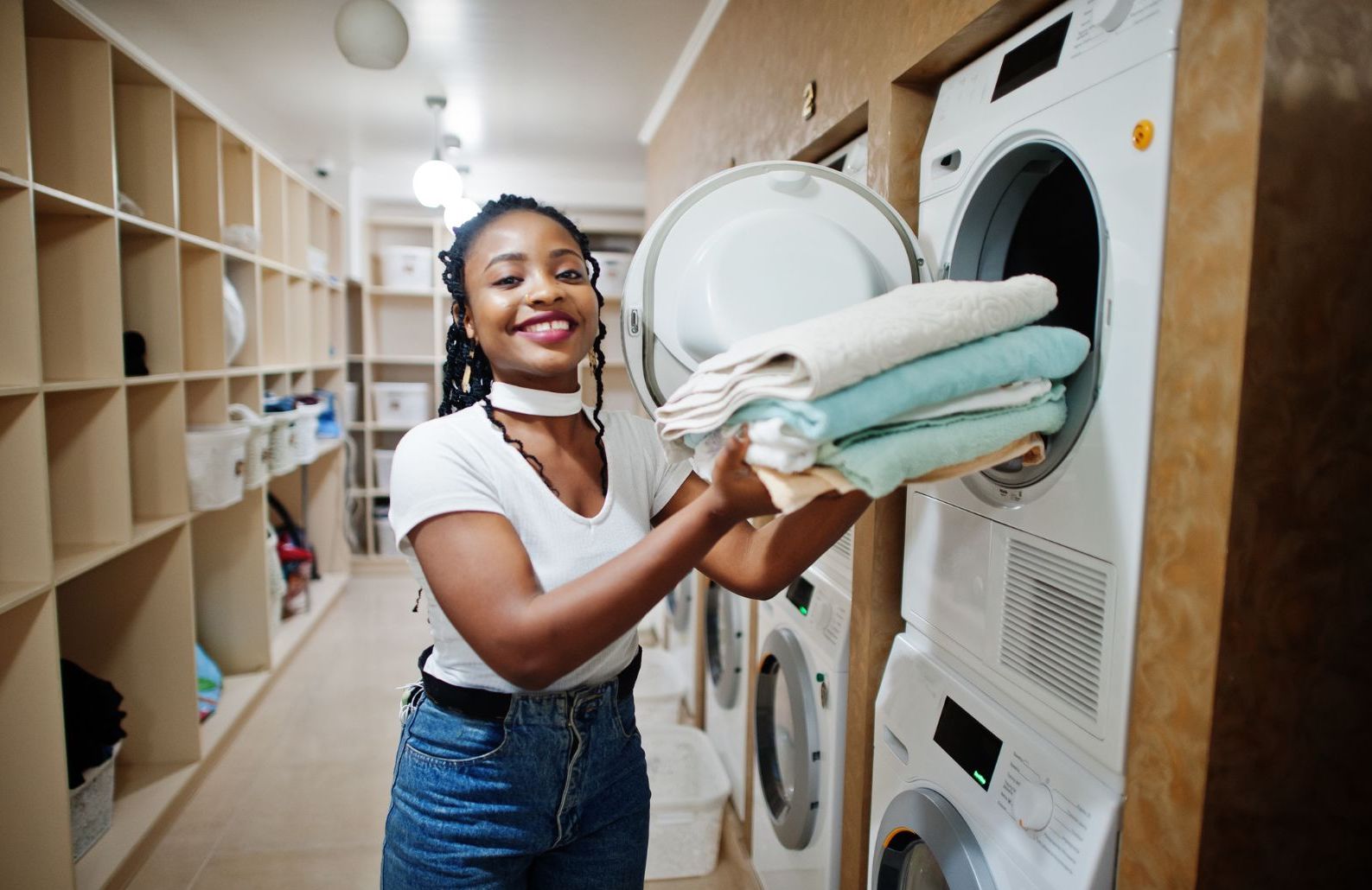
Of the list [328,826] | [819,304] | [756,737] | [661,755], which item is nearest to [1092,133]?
[819,304]

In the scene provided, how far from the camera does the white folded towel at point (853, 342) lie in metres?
0.73

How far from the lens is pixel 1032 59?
107 centimetres

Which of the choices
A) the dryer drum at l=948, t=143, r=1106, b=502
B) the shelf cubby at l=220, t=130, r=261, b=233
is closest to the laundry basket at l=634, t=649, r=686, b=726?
the dryer drum at l=948, t=143, r=1106, b=502

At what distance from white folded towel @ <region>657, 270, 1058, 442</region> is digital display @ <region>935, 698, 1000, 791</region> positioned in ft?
1.99

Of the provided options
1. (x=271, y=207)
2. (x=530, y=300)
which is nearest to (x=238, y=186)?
(x=271, y=207)

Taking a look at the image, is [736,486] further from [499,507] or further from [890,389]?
[499,507]

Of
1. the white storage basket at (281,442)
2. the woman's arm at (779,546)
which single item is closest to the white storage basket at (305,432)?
the white storage basket at (281,442)

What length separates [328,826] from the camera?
245 cm

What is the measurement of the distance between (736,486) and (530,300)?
0.43 m

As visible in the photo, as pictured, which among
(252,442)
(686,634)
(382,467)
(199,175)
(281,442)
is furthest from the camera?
(382,467)

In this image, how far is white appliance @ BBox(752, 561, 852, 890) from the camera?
5.30ft

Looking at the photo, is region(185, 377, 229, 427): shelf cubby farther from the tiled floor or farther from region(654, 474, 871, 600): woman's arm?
region(654, 474, 871, 600): woman's arm

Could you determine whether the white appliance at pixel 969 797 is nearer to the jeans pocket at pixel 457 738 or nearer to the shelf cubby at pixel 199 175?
the jeans pocket at pixel 457 738

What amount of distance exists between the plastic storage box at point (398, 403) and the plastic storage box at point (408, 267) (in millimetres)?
683
